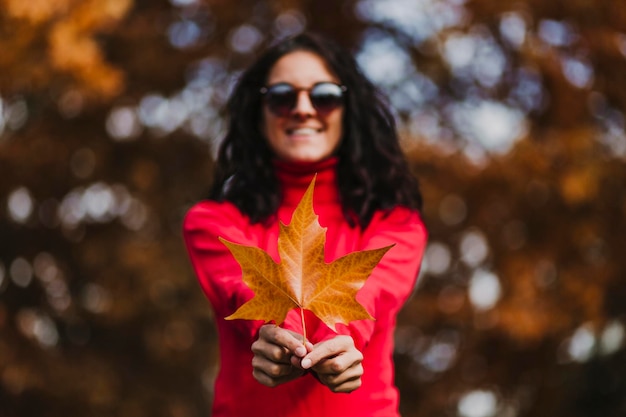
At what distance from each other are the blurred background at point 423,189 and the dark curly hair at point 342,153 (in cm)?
429

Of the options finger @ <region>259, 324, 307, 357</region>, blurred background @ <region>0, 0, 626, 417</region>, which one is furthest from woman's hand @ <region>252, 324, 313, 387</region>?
blurred background @ <region>0, 0, 626, 417</region>

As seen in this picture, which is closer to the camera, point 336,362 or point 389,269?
point 336,362

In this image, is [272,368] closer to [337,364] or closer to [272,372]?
[272,372]

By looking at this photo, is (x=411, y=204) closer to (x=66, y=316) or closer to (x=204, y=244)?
(x=204, y=244)

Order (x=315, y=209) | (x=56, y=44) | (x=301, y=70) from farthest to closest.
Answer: (x=56, y=44), (x=301, y=70), (x=315, y=209)

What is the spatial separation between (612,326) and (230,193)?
7198 millimetres

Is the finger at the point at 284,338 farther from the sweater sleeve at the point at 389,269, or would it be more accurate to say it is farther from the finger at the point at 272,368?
the sweater sleeve at the point at 389,269

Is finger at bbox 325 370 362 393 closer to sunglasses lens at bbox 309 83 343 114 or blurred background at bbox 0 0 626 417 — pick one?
sunglasses lens at bbox 309 83 343 114

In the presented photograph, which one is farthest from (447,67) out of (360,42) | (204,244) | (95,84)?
(204,244)

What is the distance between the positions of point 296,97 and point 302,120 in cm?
8

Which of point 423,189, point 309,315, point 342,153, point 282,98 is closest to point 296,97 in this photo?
point 282,98

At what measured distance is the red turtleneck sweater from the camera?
232cm

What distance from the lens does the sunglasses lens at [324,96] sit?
2732 millimetres

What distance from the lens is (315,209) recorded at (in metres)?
2.68
